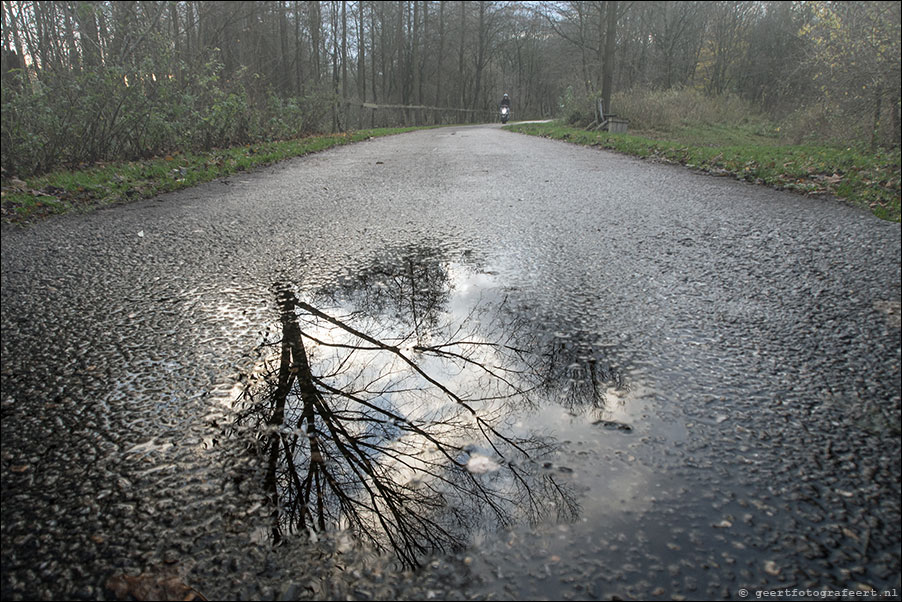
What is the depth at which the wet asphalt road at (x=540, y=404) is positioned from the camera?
130 cm

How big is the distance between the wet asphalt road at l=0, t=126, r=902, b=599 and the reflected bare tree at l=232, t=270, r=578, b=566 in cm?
4

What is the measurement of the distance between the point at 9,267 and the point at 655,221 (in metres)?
4.95

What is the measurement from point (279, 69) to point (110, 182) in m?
13.7

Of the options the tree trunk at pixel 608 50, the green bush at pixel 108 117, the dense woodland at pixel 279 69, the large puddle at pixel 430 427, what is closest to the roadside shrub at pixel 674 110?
the dense woodland at pixel 279 69

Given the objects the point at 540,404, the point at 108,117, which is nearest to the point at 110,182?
the point at 108,117

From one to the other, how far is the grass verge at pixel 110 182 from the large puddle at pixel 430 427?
4185 millimetres

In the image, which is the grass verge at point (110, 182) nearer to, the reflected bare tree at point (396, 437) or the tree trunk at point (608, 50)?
the reflected bare tree at point (396, 437)

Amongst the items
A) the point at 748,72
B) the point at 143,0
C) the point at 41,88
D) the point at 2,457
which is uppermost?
the point at 748,72

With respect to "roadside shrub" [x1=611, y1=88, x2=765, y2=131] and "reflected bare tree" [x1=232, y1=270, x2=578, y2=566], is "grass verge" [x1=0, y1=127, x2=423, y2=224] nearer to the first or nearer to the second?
"reflected bare tree" [x1=232, y1=270, x2=578, y2=566]

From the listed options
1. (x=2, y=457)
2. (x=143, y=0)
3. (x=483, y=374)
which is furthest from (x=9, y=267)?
(x=143, y=0)

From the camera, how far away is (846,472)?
1.58 m

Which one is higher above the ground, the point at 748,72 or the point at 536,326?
the point at 748,72

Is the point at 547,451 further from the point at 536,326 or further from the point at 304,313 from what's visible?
the point at 304,313

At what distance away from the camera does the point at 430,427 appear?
1.88m
